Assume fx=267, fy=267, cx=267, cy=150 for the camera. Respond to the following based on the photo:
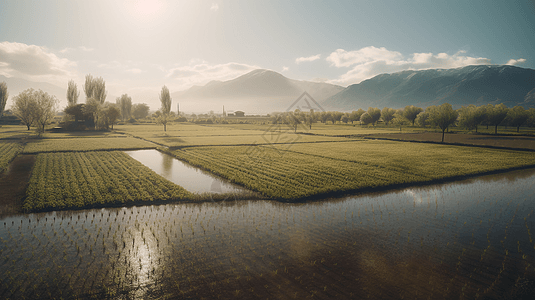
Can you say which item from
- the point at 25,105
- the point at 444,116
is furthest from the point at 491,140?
the point at 25,105

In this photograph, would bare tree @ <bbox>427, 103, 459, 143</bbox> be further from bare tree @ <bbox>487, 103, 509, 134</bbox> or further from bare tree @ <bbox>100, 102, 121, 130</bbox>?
bare tree @ <bbox>100, 102, 121, 130</bbox>

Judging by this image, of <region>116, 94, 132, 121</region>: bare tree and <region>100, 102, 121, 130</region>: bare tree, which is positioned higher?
<region>116, 94, 132, 121</region>: bare tree

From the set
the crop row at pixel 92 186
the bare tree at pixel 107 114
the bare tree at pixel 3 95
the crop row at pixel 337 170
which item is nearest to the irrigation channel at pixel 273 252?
the crop row at pixel 92 186

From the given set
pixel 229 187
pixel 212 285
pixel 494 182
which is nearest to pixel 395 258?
pixel 212 285

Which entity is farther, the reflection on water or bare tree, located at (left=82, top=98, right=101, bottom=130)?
bare tree, located at (left=82, top=98, right=101, bottom=130)

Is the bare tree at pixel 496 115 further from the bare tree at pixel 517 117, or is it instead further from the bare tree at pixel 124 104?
the bare tree at pixel 124 104

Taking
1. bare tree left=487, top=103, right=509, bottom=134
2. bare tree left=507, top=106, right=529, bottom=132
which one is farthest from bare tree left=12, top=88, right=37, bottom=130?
bare tree left=507, top=106, right=529, bottom=132

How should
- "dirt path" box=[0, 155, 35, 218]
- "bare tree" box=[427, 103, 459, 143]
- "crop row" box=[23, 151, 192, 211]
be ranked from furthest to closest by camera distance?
"bare tree" box=[427, 103, 459, 143], "crop row" box=[23, 151, 192, 211], "dirt path" box=[0, 155, 35, 218]

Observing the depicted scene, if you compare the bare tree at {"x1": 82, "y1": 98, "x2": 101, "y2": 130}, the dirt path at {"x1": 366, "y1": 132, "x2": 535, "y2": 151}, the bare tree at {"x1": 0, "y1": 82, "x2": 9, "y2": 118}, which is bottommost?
the dirt path at {"x1": 366, "y1": 132, "x2": 535, "y2": 151}
